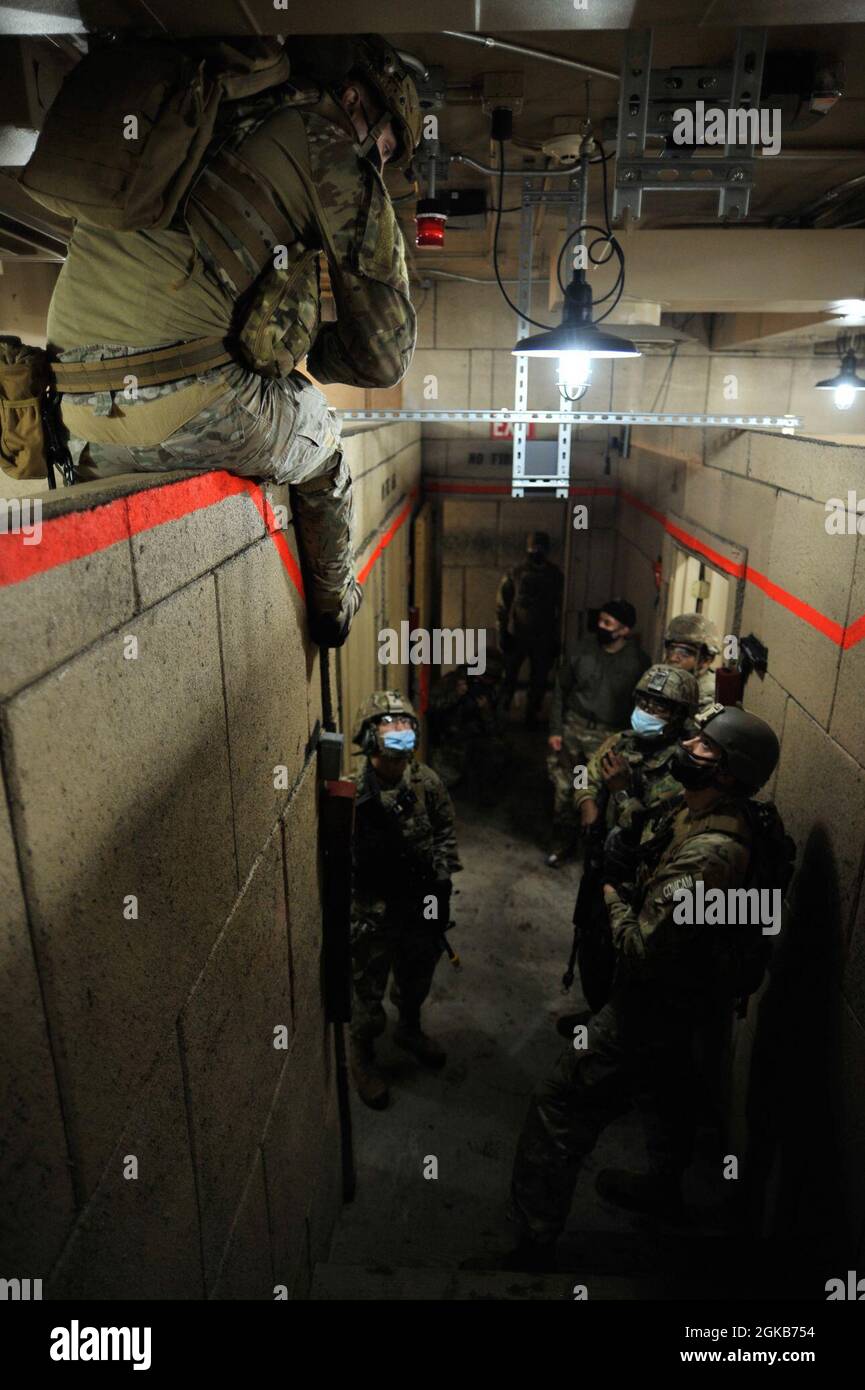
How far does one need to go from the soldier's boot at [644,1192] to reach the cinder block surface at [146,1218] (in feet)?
8.22

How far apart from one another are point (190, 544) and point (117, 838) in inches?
24.6

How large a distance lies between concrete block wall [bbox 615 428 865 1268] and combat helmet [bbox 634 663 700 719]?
11.7 inches

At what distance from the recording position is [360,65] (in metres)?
1.76

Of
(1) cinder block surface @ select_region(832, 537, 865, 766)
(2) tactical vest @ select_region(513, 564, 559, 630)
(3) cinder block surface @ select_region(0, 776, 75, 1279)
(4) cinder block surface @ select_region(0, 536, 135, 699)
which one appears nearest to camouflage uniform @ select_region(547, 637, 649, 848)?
(2) tactical vest @ select_region(513, 564, 559, 630)

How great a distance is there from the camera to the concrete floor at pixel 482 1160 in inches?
128

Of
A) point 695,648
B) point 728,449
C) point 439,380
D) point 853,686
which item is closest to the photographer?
point 853,686

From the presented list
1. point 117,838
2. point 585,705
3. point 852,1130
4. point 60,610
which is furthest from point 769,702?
point 60,610

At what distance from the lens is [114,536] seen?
1.31m

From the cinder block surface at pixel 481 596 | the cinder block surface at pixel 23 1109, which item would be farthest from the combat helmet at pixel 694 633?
the cinder block surface at pixel 481 596

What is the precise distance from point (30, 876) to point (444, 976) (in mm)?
4482

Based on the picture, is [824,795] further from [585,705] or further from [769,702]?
[585,705]

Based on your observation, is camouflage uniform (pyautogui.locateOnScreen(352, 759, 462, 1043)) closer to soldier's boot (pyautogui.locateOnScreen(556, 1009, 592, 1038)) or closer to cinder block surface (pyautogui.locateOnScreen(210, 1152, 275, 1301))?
soldier's boot (pyautogui.locateOnScreen(556, 1009, 592, 1038))

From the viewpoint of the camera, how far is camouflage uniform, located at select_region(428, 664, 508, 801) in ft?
25.0
